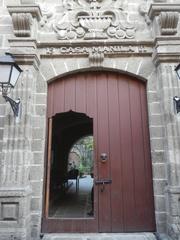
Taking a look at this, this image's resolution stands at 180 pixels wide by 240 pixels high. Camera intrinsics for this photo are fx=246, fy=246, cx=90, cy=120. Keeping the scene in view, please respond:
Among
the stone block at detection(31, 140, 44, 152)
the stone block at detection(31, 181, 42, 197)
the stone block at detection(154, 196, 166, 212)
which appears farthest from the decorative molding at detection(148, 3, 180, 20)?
the stone block at detection(31, 181, 42, 197)

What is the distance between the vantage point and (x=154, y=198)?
372cm

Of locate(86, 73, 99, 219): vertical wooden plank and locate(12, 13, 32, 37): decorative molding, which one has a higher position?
locate(12, 13, 32, 37): decorative molding

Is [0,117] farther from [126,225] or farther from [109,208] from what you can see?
[126,225]

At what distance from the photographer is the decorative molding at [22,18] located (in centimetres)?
396

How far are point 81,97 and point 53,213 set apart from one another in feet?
7.79

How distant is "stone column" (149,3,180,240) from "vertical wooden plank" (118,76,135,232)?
539 mm

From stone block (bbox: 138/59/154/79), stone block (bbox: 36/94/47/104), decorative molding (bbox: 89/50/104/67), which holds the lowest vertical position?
stone block (bbox: 36/94/47/104)

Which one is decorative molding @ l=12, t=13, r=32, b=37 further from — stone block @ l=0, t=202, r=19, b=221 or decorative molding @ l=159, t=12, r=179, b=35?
stone block @ l=0, t=202, r=19, b=221

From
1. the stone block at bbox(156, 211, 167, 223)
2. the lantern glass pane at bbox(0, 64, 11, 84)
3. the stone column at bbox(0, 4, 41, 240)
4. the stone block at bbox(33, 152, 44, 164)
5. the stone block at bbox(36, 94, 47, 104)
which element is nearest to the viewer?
the lantern glass pane at bbox(0, 64, 11, 84)

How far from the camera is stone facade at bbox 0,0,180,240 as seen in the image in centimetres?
350

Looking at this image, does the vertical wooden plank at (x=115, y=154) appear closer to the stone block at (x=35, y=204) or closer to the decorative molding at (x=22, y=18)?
the stone block at (x=35, y=204)

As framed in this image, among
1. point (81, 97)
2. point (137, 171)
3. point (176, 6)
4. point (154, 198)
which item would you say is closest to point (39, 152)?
point (81, 97)

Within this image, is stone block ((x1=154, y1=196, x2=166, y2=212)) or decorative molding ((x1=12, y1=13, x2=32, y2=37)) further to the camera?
decorative molding ((x1=12, y1=13, x2=32, y2=37))

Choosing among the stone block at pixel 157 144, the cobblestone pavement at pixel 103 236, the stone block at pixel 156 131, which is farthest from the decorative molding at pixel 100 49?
the cobblestone pavement at pixel 103 236
